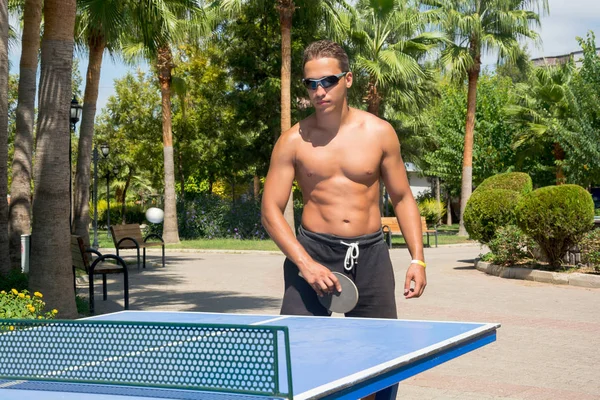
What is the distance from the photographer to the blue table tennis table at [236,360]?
258 cm

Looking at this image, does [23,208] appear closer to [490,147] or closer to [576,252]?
[576,252]

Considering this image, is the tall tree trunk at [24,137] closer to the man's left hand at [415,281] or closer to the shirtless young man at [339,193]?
the shirtless young man at [339,193]

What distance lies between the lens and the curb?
47.2 feet

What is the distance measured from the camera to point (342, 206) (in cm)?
417

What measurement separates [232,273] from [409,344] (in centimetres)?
1488

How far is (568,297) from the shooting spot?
42.6 feet

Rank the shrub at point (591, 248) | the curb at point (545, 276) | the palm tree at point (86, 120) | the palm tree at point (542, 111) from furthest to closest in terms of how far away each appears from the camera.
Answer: the palm tree at point (542, 111)
the palm tree at point (86, 120)
the shrub at point (591, 248)
the curb at point (545, 276)

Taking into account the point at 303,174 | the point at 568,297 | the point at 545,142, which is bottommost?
the point at 568,297

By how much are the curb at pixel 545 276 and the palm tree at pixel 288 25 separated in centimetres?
966

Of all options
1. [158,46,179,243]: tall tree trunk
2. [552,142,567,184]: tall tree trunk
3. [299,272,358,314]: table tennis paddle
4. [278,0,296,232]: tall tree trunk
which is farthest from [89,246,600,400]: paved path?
[552,142,567,184]: tall tree trunk

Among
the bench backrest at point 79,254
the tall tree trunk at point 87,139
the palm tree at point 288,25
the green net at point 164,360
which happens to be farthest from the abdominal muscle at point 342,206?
the palm tree at point 288,25

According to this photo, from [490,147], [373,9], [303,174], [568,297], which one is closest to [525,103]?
[490,147]

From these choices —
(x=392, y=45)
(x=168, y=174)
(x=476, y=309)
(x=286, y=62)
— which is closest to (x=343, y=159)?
(x=476, y=309)

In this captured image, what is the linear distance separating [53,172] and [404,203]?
5991mm
